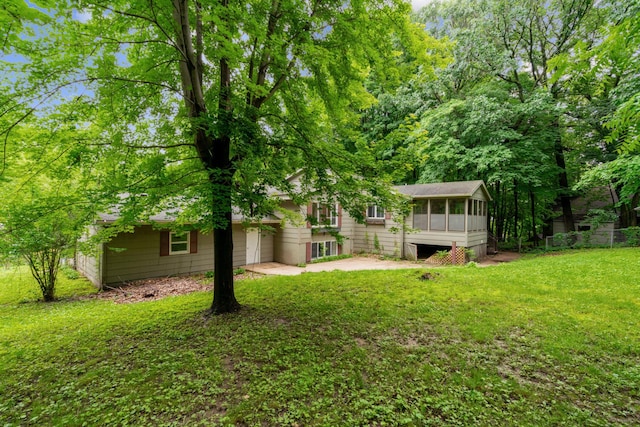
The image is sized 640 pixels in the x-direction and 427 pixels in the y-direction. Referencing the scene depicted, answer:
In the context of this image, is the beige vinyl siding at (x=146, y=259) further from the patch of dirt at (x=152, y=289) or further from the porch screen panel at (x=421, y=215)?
the porch screen panel at (x=421, y=215)

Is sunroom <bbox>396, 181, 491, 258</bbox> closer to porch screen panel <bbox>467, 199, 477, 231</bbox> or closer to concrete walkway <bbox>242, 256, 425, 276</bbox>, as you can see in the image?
porch screen panel <bbox>467, 199, 477, 231</bbox>

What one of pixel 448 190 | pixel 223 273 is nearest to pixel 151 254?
pixel 223 273

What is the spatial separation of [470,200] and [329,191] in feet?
38.6

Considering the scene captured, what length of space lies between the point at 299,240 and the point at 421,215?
7.07 m

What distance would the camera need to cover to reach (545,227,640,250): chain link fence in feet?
45.5

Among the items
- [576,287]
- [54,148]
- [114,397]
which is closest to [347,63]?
[54,148]

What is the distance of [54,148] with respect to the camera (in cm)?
419

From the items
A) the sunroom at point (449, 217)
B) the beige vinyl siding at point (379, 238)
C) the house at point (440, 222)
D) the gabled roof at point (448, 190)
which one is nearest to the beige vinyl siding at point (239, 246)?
the beige vinyl siding at point (379, 238)

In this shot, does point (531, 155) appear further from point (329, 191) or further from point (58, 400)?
point (58, 400)

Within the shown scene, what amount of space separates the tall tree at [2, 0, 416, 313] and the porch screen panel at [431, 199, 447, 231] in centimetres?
1055

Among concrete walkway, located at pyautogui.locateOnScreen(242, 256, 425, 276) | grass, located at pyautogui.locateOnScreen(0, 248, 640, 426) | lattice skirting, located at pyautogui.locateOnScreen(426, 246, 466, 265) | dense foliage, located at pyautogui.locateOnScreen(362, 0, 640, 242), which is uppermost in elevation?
dense foliage, located at pyautogui.locateOnScreen(362, 0, 640, 242)

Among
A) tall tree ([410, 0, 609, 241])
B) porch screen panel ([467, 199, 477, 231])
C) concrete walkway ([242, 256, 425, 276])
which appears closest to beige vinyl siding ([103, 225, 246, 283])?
concrete walkway ([242, 256, 425, 276])

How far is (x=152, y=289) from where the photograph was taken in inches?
346

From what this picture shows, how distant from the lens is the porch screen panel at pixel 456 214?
13797 millimetres
